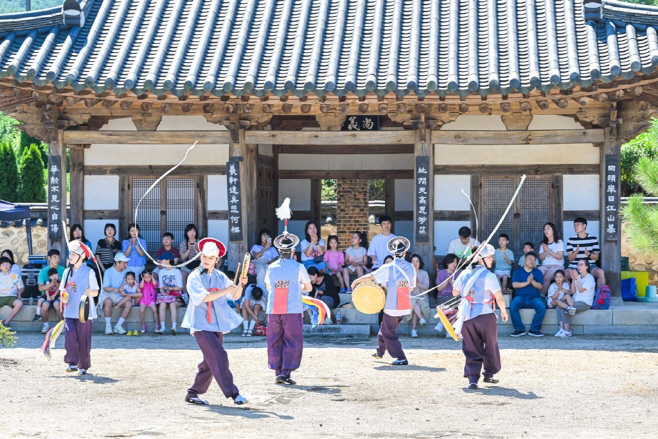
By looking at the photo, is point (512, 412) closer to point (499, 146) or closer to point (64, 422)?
point (64, 422)

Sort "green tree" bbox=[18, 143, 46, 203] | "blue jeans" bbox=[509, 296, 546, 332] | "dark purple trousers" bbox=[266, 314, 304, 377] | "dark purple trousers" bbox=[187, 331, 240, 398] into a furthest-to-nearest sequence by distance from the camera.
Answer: "green tree" bbox=[18, 143, 46, 203], "blue jeans" bbox=[509, 296, 546, 332], "dark purple trousers" bbox=[266, 314, 304, 377], "dark purple trousers" bbox=[187, 331, 240, 398]

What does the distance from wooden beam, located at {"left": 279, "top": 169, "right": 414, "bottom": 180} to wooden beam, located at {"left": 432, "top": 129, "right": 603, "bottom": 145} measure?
263 centimetres

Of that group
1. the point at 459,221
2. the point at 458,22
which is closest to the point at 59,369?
the point at 459,221

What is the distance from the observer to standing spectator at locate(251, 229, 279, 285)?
14586mm

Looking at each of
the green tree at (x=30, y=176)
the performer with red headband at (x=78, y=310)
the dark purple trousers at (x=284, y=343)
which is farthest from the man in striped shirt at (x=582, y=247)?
the green tree at (x=30, y=176)

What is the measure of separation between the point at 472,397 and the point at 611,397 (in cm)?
128

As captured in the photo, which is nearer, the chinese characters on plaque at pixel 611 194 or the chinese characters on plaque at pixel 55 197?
the chinese characters on plaque at pixel 611 194

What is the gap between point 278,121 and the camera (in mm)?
16938

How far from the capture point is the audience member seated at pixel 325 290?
13891 mm

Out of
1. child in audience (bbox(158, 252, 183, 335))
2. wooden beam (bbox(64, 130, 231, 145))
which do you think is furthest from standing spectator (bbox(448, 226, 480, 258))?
child in audience (bbox(158, 252, 183, 335))

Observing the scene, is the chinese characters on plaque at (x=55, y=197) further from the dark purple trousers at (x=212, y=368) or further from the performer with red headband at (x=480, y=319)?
the performer with red headband at (x=480, y=319)

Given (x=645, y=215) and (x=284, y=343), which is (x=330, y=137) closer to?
(x=645, y=215)

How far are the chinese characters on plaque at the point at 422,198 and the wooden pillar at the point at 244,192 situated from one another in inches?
101

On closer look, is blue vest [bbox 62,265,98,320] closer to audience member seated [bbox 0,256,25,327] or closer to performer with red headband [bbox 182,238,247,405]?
performer with red headband [bbox 182,238,247,405]
